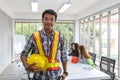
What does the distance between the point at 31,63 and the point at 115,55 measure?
442cm

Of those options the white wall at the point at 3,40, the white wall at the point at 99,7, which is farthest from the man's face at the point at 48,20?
the white wall at the point at 3,40

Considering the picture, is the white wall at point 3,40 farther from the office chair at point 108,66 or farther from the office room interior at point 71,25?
the office chair at point 108,66

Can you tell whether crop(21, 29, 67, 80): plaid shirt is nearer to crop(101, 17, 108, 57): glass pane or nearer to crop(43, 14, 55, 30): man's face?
crop(43, 14, 55, 30): man's face

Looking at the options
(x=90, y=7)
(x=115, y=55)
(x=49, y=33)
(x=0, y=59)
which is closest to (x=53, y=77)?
(x=49, y=33)

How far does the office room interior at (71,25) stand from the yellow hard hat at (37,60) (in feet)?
8.68

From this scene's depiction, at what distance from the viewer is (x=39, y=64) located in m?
1.33

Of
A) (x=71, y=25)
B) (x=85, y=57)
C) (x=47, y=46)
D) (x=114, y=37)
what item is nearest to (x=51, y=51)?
(x=47, y=46)

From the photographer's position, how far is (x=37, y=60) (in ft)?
4.36

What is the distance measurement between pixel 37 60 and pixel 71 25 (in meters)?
7.84

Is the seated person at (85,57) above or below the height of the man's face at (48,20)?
below

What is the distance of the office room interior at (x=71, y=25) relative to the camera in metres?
5.46

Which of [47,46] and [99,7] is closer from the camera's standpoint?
[47,46]

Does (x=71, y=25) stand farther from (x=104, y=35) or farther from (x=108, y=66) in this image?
(x=108, y=66)

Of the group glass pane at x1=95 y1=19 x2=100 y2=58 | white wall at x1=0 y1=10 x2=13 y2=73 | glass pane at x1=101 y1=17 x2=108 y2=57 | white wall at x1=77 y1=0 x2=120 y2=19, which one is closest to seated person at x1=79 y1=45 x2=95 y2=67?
white wall at x1=77 y1=0 x2=120 y2=19
